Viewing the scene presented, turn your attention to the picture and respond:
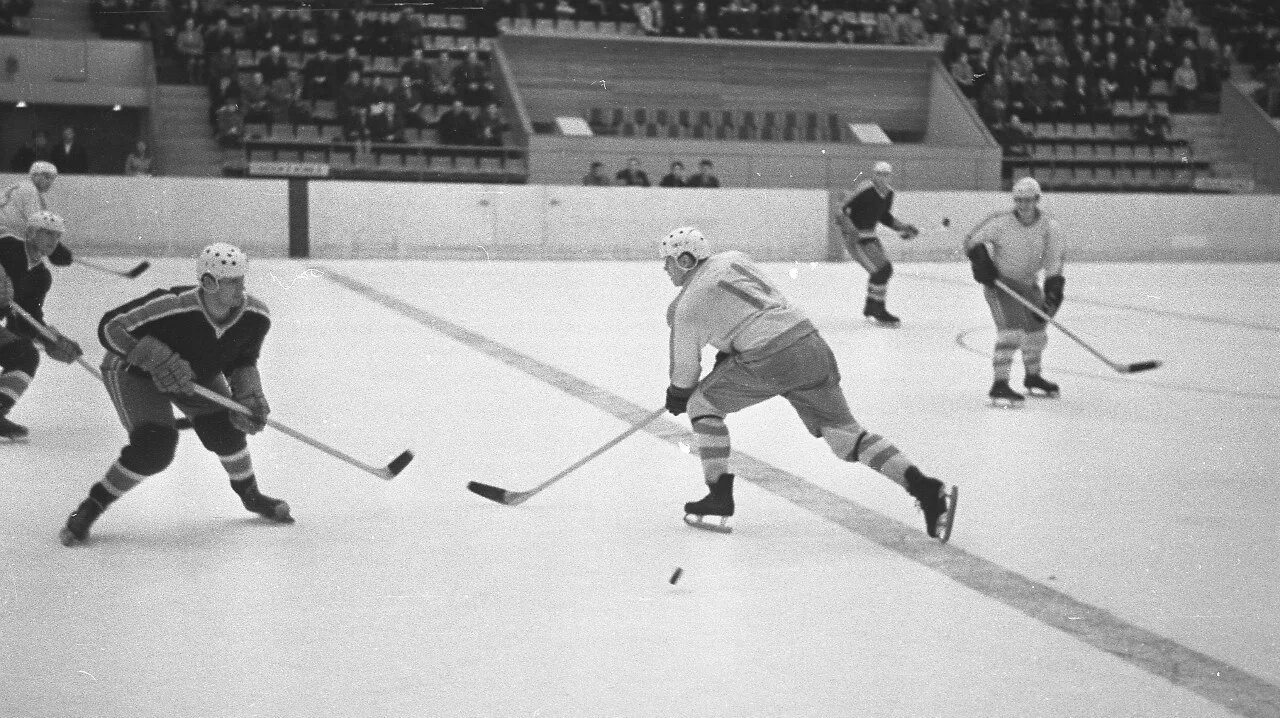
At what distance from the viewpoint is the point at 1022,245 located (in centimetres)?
816

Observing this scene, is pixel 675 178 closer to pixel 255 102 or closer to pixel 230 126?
pixel 255 102

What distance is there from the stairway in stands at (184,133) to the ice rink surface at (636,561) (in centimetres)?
1010

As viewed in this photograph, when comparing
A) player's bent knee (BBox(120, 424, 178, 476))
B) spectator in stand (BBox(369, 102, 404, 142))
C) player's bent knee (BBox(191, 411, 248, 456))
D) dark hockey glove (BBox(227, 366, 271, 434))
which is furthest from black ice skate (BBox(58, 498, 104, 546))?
spectator in stand (BBox(369, 102, 404, 142))

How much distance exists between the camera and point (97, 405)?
7.65 meters

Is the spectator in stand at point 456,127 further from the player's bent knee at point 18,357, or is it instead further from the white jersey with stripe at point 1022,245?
the player's bent knee at point 18,357

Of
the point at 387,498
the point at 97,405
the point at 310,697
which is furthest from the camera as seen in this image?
the point at 97,405

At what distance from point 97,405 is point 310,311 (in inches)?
167

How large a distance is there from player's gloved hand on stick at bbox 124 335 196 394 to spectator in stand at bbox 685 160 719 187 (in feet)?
49.4

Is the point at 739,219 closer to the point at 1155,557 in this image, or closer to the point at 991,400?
the point at 991,400

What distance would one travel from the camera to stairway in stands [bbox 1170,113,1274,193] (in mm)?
24084

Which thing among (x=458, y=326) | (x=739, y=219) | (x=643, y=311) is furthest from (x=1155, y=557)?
(x=739, y=219)

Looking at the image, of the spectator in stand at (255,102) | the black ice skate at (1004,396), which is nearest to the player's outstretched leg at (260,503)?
the black ice skate at (1004,396)

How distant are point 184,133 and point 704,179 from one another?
677cm

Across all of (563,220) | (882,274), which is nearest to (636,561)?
(882,274)
